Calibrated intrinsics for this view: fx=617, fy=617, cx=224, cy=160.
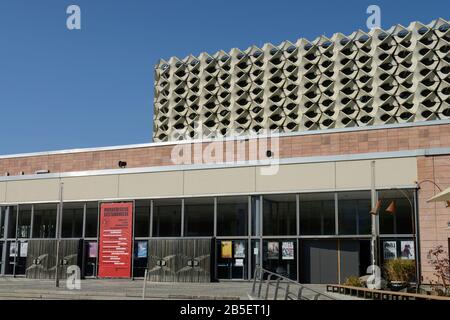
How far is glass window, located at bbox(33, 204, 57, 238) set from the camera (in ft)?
110

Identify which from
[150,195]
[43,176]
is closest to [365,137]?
A: [150,195]

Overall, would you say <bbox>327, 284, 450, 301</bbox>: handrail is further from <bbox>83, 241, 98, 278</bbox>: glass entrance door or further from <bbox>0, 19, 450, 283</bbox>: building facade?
<bbox>83, 241, 98, 278</bbox>: glass entrance door

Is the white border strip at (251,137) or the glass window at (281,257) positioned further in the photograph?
→ the glass window at (281,257)

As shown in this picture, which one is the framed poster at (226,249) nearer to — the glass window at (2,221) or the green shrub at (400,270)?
the green shrub at (400,270)

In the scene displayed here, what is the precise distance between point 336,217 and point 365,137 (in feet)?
12.5

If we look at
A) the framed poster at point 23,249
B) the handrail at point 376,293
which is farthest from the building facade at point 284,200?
the handrail at point 376,293

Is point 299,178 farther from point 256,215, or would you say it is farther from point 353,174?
point 256,215

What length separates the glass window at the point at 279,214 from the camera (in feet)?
92.6

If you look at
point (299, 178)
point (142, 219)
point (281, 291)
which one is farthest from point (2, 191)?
point (281, 291)

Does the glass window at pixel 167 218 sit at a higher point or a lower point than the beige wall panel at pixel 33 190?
lower

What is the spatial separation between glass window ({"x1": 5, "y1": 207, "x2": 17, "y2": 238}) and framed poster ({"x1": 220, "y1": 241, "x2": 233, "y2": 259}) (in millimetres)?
12677

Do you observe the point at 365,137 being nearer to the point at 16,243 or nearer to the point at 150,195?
the point at 150,195

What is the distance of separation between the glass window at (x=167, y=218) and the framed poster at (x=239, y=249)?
3066 millimetres

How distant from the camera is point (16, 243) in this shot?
111 ft
